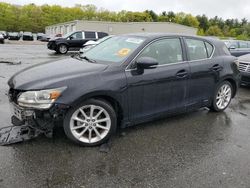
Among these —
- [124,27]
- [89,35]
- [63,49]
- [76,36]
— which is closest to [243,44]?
[89,35]

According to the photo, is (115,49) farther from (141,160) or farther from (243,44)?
(243,44)

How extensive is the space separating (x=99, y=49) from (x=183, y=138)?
2.11 meters

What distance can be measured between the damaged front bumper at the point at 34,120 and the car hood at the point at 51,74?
0.96 feet

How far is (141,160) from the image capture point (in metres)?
3.49

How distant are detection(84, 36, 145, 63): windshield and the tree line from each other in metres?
75.7

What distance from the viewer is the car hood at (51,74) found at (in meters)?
3.52

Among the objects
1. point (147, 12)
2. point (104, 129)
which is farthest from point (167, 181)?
point (147, 12)

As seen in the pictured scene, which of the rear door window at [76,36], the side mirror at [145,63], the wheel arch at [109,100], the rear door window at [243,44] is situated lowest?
the wheel arch at [109,100]

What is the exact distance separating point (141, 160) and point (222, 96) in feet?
9.40

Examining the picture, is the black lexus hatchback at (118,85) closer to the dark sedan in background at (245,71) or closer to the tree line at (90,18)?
the dark sedan in background at (245,71)

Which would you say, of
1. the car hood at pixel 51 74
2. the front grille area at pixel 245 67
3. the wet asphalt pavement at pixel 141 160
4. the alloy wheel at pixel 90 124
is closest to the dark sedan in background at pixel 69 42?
the front grille area at pixel 245 67

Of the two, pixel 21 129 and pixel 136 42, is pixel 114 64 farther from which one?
pixel 21 129

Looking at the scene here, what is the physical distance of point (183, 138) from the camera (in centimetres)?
425

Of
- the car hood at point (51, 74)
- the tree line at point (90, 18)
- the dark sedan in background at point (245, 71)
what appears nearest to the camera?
the car hood at point (51, 74)
